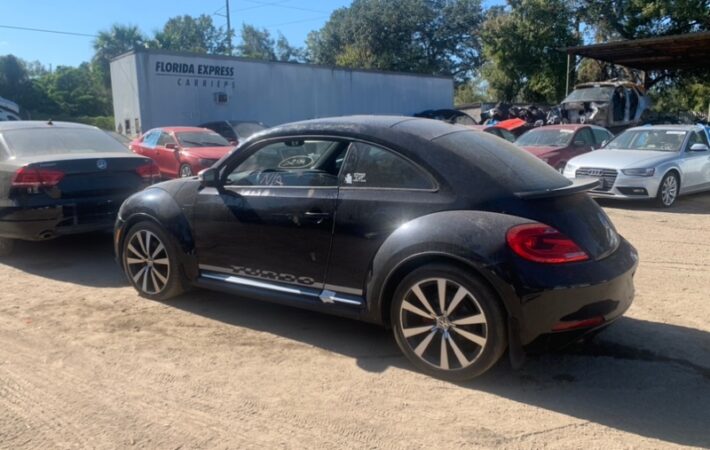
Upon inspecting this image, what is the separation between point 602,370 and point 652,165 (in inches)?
288

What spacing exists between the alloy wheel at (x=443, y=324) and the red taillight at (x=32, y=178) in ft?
14.3

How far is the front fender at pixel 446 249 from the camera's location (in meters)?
3.35

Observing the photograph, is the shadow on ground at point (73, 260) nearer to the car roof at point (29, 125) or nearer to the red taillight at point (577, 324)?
the car roof at point (29, 125)

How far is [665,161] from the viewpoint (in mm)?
10195

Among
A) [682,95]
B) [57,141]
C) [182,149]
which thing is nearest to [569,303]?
[57,141]

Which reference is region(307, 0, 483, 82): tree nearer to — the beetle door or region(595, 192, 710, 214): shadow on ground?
region(595, 192, 710, 214): shadow on ground

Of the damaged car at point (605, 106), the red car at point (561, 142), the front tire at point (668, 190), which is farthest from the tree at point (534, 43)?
the front tire at point (668, 190)

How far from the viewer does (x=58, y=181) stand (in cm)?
623

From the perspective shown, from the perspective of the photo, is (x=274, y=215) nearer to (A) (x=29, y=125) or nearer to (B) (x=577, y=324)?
(B) (x=577, y=324)

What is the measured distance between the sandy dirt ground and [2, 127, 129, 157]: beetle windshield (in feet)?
7.07

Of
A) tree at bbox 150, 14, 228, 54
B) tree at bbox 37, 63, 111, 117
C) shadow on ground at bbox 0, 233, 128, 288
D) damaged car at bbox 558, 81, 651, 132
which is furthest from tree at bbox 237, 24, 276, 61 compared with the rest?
shadow on ground at bbox 0, 233, 128, 288

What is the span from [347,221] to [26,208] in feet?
12.9

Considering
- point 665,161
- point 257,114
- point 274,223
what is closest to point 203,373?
point 274,223

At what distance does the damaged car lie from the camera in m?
20.4
